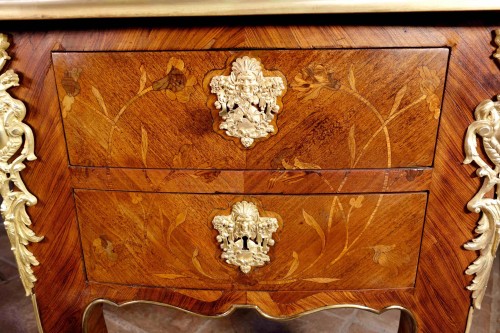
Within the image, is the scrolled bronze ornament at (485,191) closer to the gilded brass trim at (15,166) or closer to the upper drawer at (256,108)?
the upper drawer at (256,108)

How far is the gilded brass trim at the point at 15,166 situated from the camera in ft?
1.79

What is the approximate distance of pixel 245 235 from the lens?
0.59 m

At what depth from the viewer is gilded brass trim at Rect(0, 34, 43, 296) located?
1.79 feet

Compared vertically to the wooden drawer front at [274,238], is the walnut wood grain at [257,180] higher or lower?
higher

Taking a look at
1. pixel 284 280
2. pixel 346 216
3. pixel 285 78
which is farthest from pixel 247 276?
pixel 285 78

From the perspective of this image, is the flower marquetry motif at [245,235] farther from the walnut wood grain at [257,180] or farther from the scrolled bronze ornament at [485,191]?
the scrolled bronze ornament at [485,191]

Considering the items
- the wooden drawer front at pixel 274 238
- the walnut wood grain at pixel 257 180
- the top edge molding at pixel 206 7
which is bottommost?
the wooden drawer front at pixel 274 238

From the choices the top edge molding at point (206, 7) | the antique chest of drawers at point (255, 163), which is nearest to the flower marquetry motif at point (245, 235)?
the antique chest of drawers at point (255, 163)

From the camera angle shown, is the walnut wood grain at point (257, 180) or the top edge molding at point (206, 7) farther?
the walnut wood grain at point (257, 180)

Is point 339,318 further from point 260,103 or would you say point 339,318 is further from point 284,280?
point 260,103

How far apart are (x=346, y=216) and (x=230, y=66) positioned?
0.26 metres

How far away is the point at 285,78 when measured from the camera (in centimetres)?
52

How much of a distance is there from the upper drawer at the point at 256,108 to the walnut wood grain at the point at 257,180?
10mm

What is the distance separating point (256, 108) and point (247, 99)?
0.06 ft
